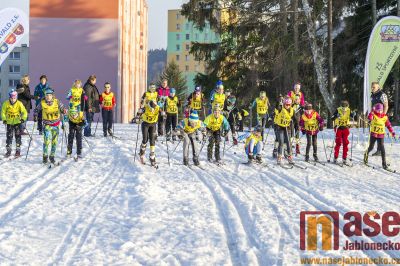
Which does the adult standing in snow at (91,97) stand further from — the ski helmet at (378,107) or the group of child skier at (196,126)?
the ski helmet at (378,107)

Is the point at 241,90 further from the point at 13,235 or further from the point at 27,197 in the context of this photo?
the point at 13,235

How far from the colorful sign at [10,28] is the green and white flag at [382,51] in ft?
38.0

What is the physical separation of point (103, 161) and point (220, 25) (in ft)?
50.6

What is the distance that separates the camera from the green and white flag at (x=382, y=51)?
49.0ft

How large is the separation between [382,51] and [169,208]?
10896 mm

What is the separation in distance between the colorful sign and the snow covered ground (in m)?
6.21

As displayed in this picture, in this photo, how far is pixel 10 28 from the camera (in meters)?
16.0

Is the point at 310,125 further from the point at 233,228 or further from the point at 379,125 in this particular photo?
the point at 233,228

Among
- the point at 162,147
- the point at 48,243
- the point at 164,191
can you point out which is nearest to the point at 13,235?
the point at 48,243

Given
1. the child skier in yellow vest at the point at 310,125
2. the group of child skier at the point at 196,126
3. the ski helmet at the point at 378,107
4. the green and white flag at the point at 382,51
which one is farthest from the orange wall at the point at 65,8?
the ski helmet at the point at 378,107

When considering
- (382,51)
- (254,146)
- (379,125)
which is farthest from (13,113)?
(382,51)

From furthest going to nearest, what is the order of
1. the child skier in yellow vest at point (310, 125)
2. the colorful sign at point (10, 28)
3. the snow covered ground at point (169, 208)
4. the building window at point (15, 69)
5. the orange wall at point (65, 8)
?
the building window at point (15, 69)
the orange wall at point (65, 8)
the colorful sign at point (10, 28)
the child skier in yellow vest at point (310, 125)
the snow covered ground at point (169, 208)

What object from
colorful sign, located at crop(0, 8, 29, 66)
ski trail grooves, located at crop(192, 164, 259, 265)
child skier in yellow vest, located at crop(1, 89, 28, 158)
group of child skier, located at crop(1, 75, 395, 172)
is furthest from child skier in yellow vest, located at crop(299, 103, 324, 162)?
colorful sign, located at crop(0, 8, 29, 66)

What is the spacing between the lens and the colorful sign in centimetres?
1584
